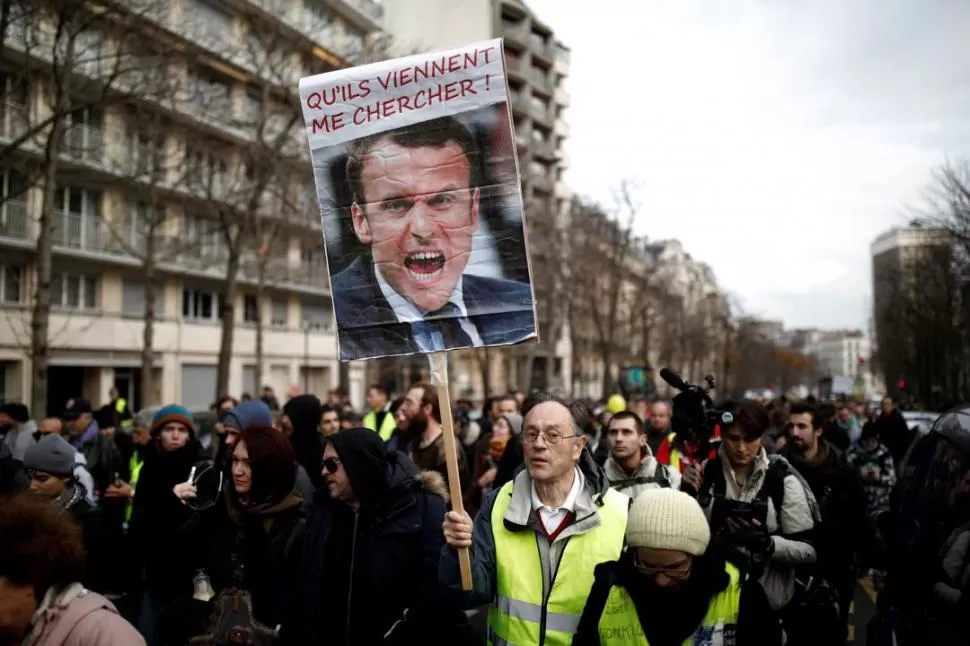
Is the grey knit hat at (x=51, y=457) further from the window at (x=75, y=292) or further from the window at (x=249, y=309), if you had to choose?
the window at (x=249, y=309)

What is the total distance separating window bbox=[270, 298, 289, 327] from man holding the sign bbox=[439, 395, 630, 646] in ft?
127

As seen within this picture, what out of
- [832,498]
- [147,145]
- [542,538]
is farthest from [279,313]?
[542,538]

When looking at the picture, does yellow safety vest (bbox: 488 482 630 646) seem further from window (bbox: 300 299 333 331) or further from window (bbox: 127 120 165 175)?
window (bbox: 300 299 333 331)

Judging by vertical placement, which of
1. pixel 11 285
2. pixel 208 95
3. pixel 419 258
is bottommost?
pixel 419 258

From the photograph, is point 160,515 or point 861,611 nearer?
point 160,515

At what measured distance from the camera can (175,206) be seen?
1329 inches

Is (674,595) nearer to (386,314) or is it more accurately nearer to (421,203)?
(386,314)

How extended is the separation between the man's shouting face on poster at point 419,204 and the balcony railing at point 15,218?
90.7 feet

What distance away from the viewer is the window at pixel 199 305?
35.7 meters

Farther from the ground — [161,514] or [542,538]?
[542,538]

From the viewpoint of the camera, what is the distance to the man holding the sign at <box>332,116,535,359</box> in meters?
3.56

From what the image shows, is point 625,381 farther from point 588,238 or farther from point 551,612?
point 551,612

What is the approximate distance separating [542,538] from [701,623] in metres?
0.73

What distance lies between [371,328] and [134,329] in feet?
104
